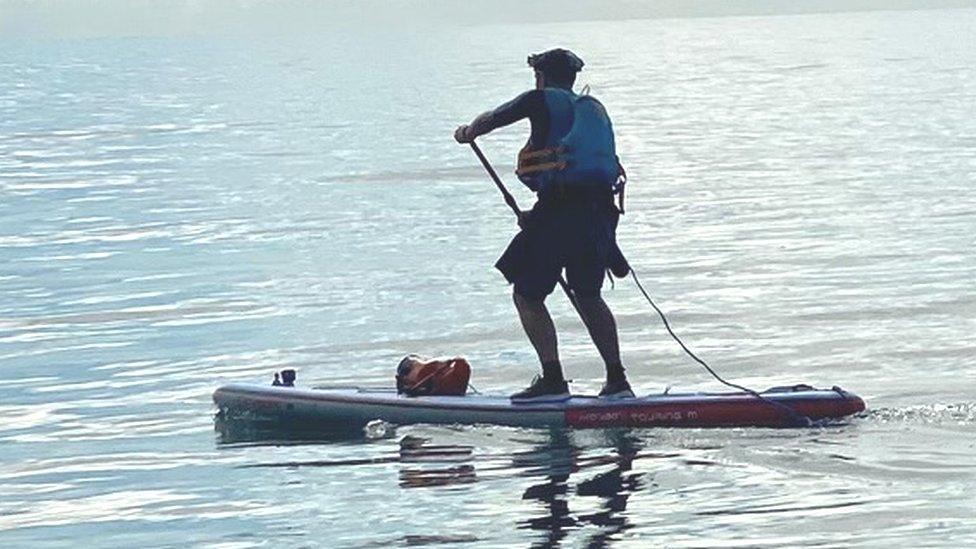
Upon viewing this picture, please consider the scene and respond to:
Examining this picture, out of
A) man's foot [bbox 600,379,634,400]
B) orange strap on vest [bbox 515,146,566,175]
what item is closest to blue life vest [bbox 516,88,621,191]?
orange strap on vest [bbox 515,146,566,175]

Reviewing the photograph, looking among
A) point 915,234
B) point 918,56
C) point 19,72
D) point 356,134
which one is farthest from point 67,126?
point 19,72

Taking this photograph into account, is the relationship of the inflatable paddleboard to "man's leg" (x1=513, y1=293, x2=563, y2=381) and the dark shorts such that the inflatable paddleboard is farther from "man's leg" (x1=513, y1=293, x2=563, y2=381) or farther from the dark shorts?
the dark shorts

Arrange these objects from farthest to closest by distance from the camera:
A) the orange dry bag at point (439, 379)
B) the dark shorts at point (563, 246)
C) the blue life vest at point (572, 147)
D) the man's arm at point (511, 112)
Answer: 1. the orange dry bag at point (439, 379)
2. the dark shorts at point (563, 246)
3. the blue life vest at point (572, 147)
4. the man's arm at point (511, 112)

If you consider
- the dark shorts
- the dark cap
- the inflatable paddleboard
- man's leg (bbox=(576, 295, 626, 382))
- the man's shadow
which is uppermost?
the dark cap

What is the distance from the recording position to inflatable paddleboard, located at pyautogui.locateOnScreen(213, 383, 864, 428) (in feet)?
43.9

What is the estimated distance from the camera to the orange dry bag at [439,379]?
14.4 meters

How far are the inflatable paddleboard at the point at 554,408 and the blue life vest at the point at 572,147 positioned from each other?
57.1 inches

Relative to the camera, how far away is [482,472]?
41.5 ft

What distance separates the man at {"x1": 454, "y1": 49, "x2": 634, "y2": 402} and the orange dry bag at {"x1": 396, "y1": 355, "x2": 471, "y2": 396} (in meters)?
0.66

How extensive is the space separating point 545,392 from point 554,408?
23 centimetres

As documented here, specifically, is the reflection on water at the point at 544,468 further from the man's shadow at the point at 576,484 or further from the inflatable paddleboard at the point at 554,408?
the inflatable paddleboard at the point at 554,408

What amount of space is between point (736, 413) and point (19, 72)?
147596 millimetres

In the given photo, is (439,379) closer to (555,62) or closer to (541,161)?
(541,161)

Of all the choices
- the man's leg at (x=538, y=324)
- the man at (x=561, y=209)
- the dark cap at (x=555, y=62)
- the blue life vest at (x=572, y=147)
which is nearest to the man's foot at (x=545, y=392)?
the man at (x=561, y=209)
